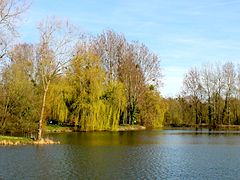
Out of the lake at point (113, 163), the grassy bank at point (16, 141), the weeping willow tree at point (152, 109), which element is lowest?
the lake at point (113, 163)

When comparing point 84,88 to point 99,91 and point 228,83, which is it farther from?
point 228,83

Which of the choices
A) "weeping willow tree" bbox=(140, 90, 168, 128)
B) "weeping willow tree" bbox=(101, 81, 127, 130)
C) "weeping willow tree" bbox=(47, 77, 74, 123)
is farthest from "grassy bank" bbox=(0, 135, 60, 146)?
"weeping willow tree" bbox=(140, 90, 168, 128)

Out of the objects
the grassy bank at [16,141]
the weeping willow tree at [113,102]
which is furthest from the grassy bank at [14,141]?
the weeping willow tree at [113,102]

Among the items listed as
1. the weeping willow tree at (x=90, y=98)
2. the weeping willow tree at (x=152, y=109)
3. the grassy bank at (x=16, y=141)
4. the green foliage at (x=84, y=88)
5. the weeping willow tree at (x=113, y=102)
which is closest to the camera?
the grassy bank at (x=16, y=141)

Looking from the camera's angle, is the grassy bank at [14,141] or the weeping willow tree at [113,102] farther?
the weeping willow tree at [113,102]

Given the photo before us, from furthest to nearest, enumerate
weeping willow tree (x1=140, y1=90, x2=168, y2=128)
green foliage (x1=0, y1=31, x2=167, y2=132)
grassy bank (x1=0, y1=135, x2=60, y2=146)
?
weeping willow tree (x1=140, y1=90, x2=168, y2=128), green foliage (x1=0, y1=31, x2=167, y2=132), grassy bank (x1=0, y1=135, x2=60, y2=146)

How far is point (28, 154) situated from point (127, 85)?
3829 centimetres

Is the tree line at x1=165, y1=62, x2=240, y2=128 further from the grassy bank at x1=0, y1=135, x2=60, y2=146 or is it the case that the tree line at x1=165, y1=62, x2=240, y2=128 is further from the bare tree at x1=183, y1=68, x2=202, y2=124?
the grassy bank at x1=0, y1=135, x2=60, y2=146

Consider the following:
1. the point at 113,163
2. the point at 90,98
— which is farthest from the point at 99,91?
the point at 113,163

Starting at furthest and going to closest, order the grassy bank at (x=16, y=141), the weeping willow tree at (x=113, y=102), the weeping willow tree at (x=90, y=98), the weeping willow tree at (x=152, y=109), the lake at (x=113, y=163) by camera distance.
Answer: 1. the weeping willow tree at (x=152, y=109)
2. the weeping willow tree at (x=113, y=102)
3. the weeping willow tree at (x=90, y=98)
4. the grassy bank at (x=16, y=141)
5. the lake at (x=113, y=163)

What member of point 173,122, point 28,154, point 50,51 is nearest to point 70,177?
point 28,154

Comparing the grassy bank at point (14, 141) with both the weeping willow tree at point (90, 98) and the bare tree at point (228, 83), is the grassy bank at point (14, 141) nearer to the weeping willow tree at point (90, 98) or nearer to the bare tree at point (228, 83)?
the weeping willow tree at point (90, 98)

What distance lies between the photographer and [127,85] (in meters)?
62.8

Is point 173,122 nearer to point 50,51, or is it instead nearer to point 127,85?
point 127,85
